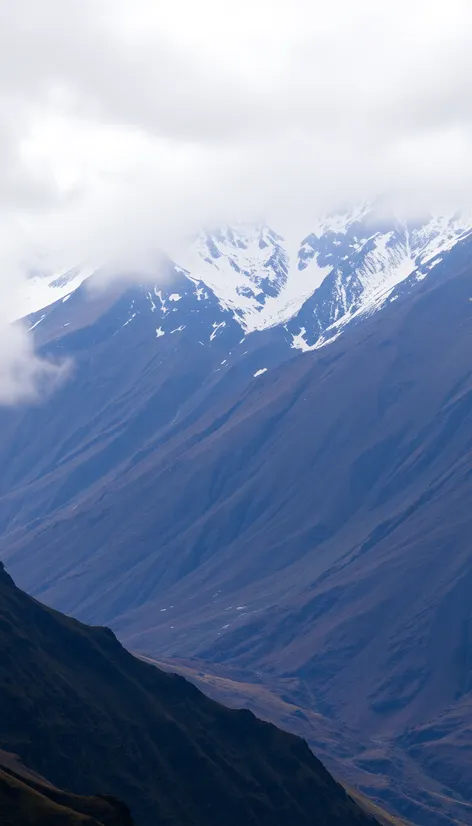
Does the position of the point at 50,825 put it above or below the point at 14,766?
below

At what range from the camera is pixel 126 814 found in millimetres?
175250

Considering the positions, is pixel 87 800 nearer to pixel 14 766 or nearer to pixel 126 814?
pixel 126 814

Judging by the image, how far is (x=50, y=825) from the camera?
162500 mm

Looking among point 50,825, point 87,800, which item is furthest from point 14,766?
point 50,825

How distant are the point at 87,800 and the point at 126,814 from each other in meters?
4.32

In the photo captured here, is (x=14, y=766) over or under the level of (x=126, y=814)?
over

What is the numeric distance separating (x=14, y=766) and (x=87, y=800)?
83.6 feet

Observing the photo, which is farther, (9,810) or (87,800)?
(87,800)

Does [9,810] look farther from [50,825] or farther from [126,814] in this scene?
[126,814]

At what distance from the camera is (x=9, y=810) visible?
163375 millimetres

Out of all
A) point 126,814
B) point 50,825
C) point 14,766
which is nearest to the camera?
point 50,825

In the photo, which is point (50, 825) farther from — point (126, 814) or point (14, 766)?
point (14, 766)

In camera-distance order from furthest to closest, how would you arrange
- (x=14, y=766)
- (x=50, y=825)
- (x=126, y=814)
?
1. (x=14, y=766)
2. (x=126, y=814)
3. (x=50, y=825)

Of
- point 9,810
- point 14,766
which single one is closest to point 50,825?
point 9,810
